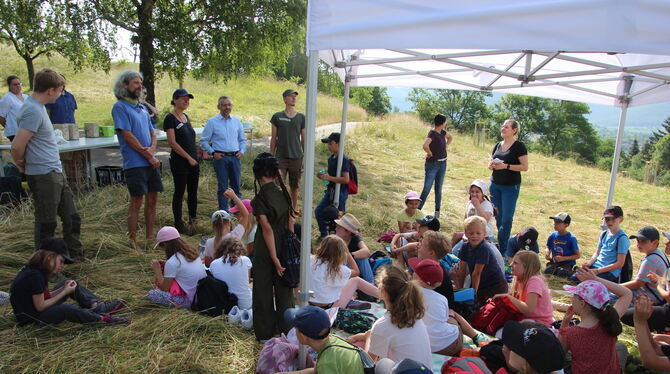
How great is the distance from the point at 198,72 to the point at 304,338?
11273mm

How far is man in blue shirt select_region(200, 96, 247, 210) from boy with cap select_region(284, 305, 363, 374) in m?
3.82

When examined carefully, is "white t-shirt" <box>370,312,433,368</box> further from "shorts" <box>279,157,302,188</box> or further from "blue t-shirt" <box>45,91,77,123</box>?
"blue t-shirt" <box>45,91,77,123</box>

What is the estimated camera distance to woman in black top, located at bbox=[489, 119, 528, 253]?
5.55 m

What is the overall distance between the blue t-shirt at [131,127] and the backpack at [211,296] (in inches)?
70.0

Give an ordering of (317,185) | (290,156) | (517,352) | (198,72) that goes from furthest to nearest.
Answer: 1. (198,72)
2. (317,185)
3. (290,156)
4. (517,352)

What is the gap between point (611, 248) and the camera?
468 centimetres

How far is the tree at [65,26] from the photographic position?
416 inches

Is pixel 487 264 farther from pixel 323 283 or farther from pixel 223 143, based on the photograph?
pixel 223 143

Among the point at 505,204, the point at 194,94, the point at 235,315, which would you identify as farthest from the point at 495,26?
the point at 194,94

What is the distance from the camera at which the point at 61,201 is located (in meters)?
4.20

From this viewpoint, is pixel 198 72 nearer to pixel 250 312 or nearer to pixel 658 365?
pixel 250 312

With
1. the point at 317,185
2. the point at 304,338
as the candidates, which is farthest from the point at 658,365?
the point at 317,185

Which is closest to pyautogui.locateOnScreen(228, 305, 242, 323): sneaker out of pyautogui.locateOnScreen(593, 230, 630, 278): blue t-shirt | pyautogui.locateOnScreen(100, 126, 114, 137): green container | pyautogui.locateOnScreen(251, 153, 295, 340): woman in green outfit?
pyautogui.locateOnScreen(251, 153, 295, 340): woman in green outfit

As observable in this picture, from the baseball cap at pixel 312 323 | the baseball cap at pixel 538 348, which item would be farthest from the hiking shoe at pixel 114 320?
the baseball cap at pixel 538 348
